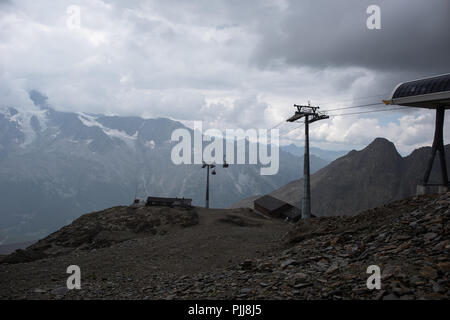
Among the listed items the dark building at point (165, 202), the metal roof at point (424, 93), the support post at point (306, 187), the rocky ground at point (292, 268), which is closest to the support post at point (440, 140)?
the metal roof at point (424, 93)

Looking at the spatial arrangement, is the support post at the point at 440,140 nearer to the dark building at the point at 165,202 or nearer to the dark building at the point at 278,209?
the dark building at the point at 278,209

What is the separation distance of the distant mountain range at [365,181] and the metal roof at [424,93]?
78.3 meters

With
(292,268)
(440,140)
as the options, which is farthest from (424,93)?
(292,268)

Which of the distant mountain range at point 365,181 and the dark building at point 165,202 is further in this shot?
the distant mountain range at point 365,181

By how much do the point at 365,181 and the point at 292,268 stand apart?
114 meters

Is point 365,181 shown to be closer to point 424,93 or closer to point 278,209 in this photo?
point 278,209

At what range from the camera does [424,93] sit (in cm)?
2311

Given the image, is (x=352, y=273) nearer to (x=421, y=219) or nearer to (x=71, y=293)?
(x=421, y=219)

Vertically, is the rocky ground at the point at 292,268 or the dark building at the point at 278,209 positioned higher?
the dark building at the point at 278,209

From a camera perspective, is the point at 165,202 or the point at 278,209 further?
the point at 278,209

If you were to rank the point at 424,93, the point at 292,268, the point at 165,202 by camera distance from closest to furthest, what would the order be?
the point at 292,268 → the point at 424,93 → the point at 165,202

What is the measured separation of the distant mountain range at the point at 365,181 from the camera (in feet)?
324

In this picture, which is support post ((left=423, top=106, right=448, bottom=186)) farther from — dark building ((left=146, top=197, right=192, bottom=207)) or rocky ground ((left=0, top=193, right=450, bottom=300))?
dark building ((left=146, top=197, right=192, bottom=207))
